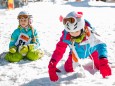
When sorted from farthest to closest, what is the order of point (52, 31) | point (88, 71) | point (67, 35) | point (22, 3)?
point (22, 3) → point (52, 31) → point (88, 71) → point (67, 35)

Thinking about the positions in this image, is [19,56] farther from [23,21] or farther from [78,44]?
[78,44]

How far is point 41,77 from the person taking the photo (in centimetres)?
514

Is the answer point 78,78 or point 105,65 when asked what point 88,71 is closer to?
point 78,78

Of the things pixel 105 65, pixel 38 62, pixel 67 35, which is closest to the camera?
pixel 105 65

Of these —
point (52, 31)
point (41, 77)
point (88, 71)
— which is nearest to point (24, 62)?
point (41, 77)

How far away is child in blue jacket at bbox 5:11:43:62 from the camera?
6120mm

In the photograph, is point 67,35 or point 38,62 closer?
point 67,35

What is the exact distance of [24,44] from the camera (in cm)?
643

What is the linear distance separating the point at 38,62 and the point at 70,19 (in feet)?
5.73

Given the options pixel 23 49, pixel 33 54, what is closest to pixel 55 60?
pixel 33 54

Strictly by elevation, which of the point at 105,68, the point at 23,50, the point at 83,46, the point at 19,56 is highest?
the point at 83,46

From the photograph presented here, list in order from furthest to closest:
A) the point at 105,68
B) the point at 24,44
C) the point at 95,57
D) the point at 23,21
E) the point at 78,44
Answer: the point at 24,44 < the point at 23,21 < the point at 95,57 < the point at 78,44 < the point at 105,68

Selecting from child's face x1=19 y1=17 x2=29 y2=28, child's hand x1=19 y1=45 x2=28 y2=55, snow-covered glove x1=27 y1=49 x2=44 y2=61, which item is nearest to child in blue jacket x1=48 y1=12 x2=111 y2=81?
snow-covered glove x1=27 y1=49 x2=44 y2=61

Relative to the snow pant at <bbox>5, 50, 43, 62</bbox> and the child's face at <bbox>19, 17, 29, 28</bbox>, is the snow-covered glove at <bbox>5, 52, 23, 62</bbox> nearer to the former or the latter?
the snow pant at <bbox>5, 50, 43, 62</bbox>
